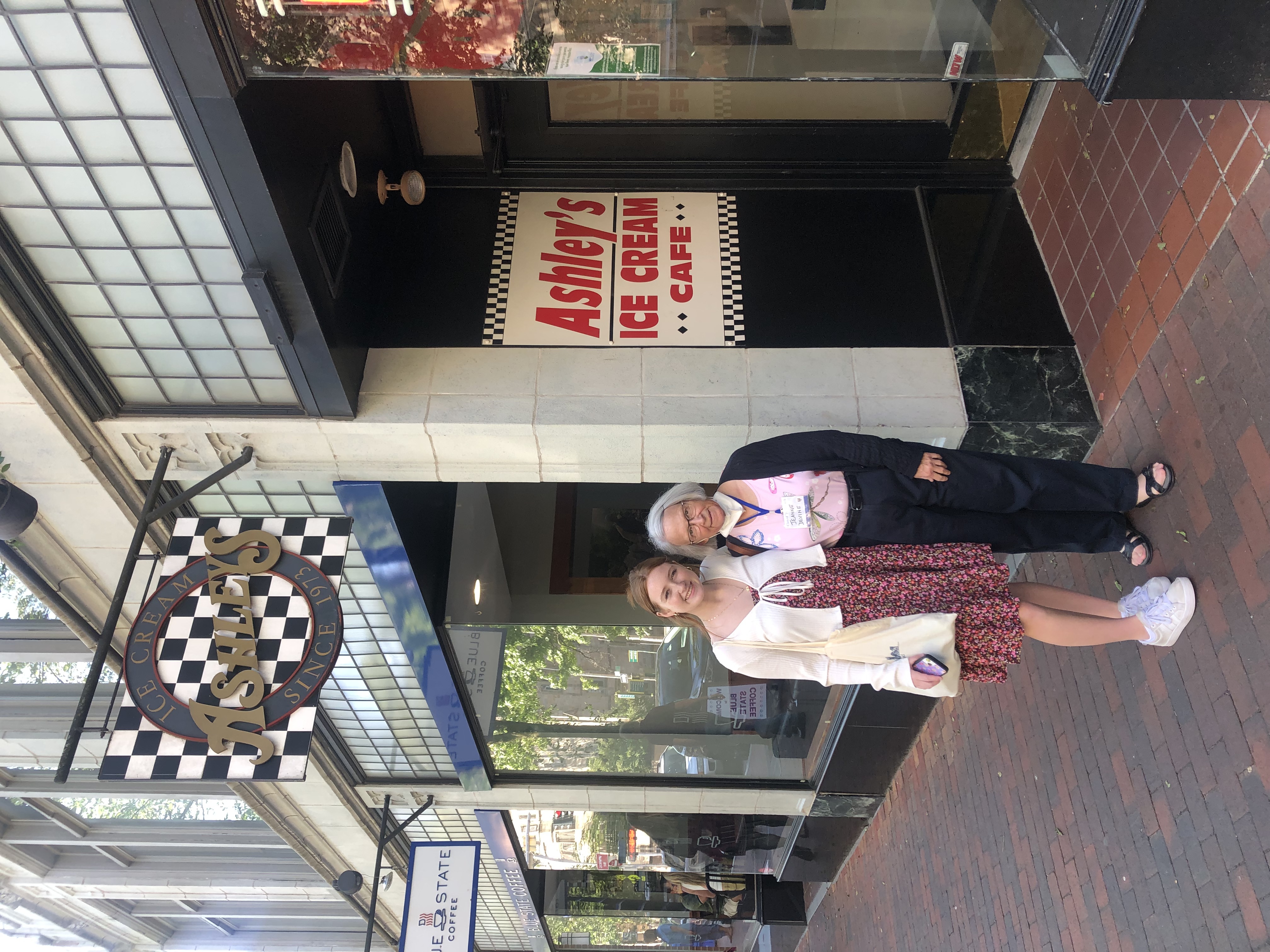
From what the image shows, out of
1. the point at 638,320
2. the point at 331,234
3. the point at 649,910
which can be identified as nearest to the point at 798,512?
the point at 638,320

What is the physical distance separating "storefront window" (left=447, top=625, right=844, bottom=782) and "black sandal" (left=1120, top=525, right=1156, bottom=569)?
6.78 ft

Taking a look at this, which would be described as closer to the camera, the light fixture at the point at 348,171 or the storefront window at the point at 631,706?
the light fixture at the point at 348,171

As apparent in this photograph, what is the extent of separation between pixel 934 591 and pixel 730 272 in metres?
2.06

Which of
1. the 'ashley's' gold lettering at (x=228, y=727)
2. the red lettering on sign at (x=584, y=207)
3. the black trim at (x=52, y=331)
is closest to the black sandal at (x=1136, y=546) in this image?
the red lettering on sign at (x=584, y=207)

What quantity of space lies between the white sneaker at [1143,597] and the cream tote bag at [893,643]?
0.84 meters

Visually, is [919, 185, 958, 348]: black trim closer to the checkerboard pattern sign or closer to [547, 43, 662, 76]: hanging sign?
[547, 43, 662, 76]: hanging sign

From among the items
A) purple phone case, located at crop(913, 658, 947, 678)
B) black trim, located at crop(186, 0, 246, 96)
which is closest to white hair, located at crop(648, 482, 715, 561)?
purple phone case, located at crop(913, 658, 947, 678)

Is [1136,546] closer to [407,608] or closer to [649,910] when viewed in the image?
[407,608]

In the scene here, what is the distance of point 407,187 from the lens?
172 inches

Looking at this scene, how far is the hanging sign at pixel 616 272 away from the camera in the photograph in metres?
4.04

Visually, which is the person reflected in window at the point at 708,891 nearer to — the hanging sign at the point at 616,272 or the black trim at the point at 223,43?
the hanging sign at the point at 616,272

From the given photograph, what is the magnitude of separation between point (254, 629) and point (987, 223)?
442cm

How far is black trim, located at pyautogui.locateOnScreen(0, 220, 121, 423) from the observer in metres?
3.13

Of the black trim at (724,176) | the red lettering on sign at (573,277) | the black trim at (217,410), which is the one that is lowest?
the black trim at (217,410)
